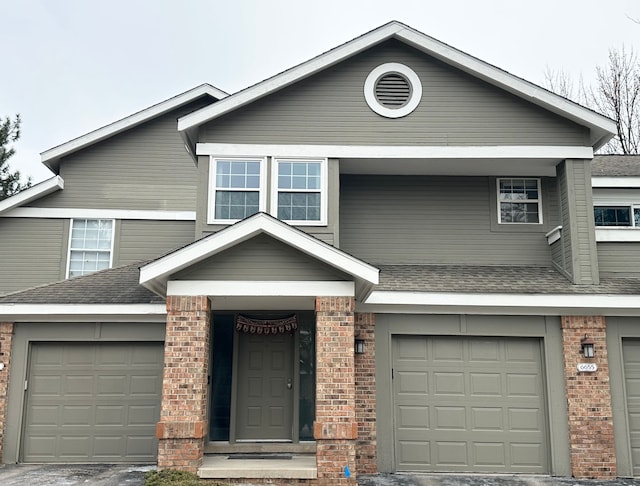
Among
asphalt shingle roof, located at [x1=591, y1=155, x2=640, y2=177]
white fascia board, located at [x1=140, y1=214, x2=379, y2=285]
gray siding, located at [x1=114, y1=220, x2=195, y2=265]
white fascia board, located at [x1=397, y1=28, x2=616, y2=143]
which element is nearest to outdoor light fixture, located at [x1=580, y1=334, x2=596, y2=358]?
white fascia board, located at [x1=397, y1=28, x2=616, y2=143]

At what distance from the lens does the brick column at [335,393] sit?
824cm

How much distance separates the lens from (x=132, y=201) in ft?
45.1

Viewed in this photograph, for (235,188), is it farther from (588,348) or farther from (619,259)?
(619,259)

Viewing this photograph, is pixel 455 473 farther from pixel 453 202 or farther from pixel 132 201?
pixel 132 201

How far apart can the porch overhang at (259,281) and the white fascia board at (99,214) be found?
201 inches

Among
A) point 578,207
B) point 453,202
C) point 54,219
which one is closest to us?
point 578,207

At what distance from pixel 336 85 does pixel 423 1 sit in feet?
46.2

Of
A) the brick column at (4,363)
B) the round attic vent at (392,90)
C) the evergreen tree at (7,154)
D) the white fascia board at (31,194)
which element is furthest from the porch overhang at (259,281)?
the evergreen tree at (7,154)

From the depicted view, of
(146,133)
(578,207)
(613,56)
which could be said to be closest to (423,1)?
(613,56)

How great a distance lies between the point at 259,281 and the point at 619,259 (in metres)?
6.71

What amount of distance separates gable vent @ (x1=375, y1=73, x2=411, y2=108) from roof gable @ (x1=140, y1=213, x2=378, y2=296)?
384 centimetres

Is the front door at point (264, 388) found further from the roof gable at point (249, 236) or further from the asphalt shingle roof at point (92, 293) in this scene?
the roof gable at point (249, 236)

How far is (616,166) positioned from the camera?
1355cm

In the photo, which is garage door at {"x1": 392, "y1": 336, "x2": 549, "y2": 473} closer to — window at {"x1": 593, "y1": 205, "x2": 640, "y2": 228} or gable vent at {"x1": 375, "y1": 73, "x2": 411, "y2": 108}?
window at {"x1": 593, "y1": 205, "x2": 640, "y2": 228}
